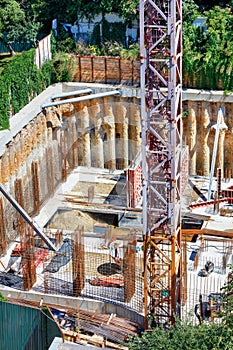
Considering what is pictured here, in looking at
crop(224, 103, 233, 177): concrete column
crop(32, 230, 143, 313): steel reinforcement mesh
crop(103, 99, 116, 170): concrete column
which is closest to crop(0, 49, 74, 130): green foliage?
crop(103, 99, 116, 170): concrete column

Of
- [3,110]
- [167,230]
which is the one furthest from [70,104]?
[167,230]

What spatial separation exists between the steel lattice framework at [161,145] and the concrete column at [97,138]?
12688 mm

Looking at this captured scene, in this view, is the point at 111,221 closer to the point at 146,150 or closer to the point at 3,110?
the point at 3,110

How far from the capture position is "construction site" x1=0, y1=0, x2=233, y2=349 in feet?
67.6

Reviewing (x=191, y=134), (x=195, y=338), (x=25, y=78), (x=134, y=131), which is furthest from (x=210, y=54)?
(x=195, y=338)

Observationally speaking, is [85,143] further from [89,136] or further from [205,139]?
[205,139]

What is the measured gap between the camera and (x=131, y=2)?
35.2 meters

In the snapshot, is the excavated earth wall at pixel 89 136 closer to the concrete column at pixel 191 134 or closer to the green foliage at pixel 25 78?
the concrete column at pixel 191 134

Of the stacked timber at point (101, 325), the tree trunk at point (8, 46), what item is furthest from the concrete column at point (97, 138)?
the stacked timber at point (101, 325)

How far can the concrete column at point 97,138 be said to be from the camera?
34219 mm

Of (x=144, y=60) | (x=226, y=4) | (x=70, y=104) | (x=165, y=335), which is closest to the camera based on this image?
(x=165, y=335)

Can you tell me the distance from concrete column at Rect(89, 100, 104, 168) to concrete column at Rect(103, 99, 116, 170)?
0.18m

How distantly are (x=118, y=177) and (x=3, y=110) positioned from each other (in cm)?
578

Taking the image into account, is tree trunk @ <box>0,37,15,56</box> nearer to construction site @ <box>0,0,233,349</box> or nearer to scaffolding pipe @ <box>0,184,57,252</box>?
construction site @ <box>0,0,233,349</box>
